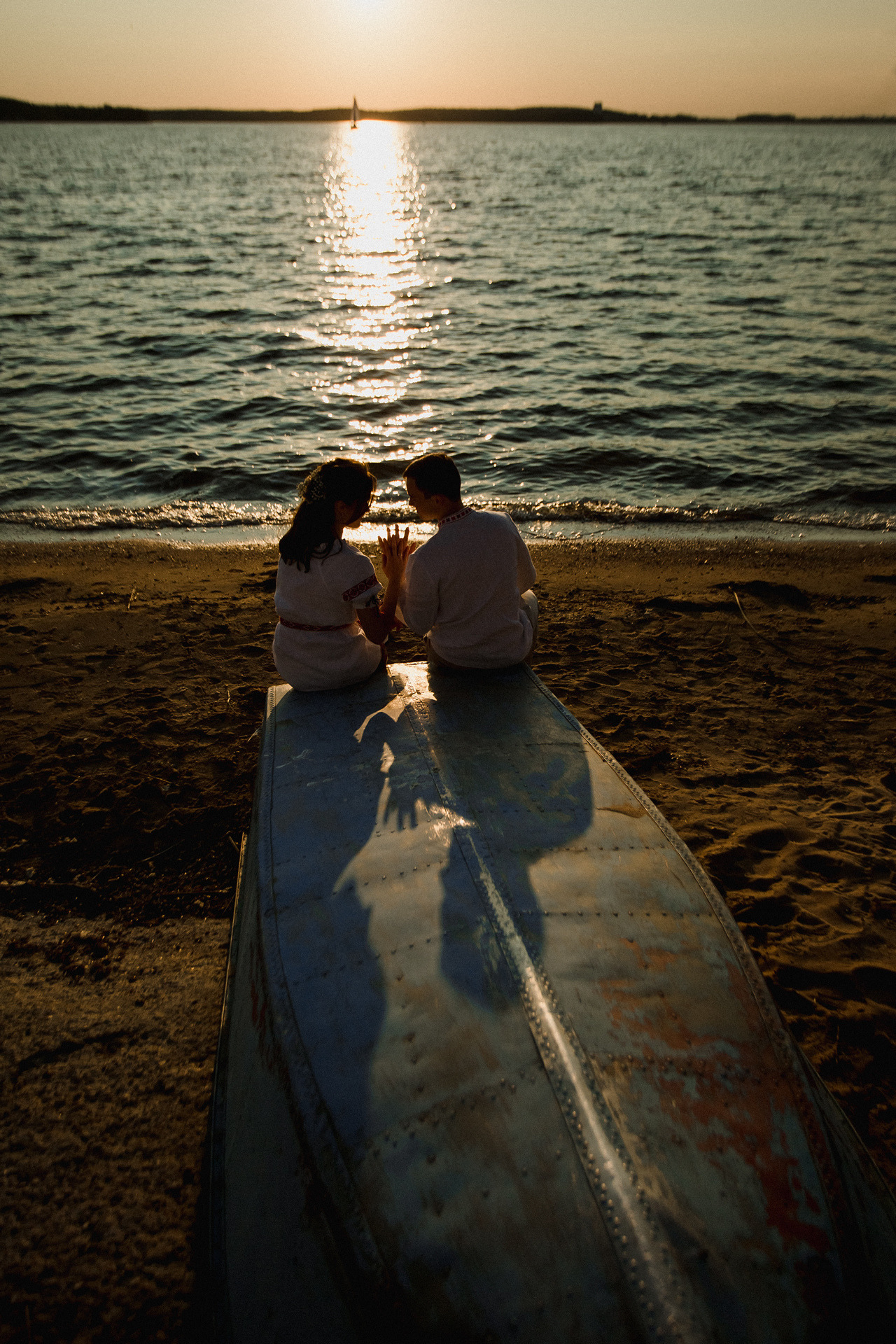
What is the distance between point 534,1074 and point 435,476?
2799 mm

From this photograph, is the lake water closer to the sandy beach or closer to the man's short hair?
the sandy beach

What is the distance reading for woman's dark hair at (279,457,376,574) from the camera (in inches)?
152

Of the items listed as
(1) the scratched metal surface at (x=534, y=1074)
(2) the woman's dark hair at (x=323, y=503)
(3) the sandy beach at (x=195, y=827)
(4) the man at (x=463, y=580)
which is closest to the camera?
(1) the scratched metal surface at (x=534, y=1074)

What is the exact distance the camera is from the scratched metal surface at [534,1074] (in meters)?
1.76

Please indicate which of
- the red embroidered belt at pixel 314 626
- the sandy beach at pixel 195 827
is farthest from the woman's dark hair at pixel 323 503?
the sandy beach at pixel 195 827

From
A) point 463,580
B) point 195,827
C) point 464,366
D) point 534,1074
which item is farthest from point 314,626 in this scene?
point 464,366

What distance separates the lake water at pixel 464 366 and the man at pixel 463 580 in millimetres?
6323

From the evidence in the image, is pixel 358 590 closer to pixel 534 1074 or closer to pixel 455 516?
pixel 455 516

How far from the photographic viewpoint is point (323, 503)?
386 cm

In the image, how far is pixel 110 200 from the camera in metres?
46.7

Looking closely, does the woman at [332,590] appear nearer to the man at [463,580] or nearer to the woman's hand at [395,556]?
the woman's hand at [395,556]

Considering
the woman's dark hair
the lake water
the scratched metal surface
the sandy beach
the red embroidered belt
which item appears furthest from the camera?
the lake water

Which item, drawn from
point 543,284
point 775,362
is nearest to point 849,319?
point 775,362

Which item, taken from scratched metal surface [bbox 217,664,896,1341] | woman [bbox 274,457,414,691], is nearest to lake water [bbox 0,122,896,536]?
woman [bbox 274,457,414,691]
